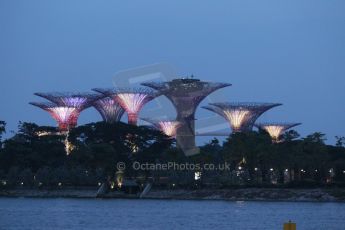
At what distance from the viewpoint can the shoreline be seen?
272 feet

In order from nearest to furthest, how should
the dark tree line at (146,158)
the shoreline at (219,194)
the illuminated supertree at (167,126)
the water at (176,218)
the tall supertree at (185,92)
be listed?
the water at (176,218) < the shoreline at (219,194) < the dark tree line at (146,158) < the tall supertree at (185,92) < the illuminated supertree at (167,126)

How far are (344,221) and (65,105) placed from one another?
6312 centimetres

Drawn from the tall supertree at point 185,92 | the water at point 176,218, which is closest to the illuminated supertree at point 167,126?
the tall supertree at point 185,92

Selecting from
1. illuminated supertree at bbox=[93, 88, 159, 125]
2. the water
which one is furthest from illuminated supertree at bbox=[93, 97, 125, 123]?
the water

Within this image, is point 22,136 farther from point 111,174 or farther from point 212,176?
point 212,176

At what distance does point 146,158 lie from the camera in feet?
333

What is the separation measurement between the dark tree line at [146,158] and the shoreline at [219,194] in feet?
3.25

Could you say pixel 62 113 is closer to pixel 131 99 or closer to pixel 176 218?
pixel 131 99

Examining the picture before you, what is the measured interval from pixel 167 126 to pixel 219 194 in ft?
107

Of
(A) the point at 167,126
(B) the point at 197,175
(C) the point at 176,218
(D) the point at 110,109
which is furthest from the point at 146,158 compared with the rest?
(C) the point at 176,218

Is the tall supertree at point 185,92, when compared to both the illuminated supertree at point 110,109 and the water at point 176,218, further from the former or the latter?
the water at point 176,218

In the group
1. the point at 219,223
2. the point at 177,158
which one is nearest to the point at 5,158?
the point at 177,158

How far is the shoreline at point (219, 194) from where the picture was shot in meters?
82.8

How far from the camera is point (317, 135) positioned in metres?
99.0
